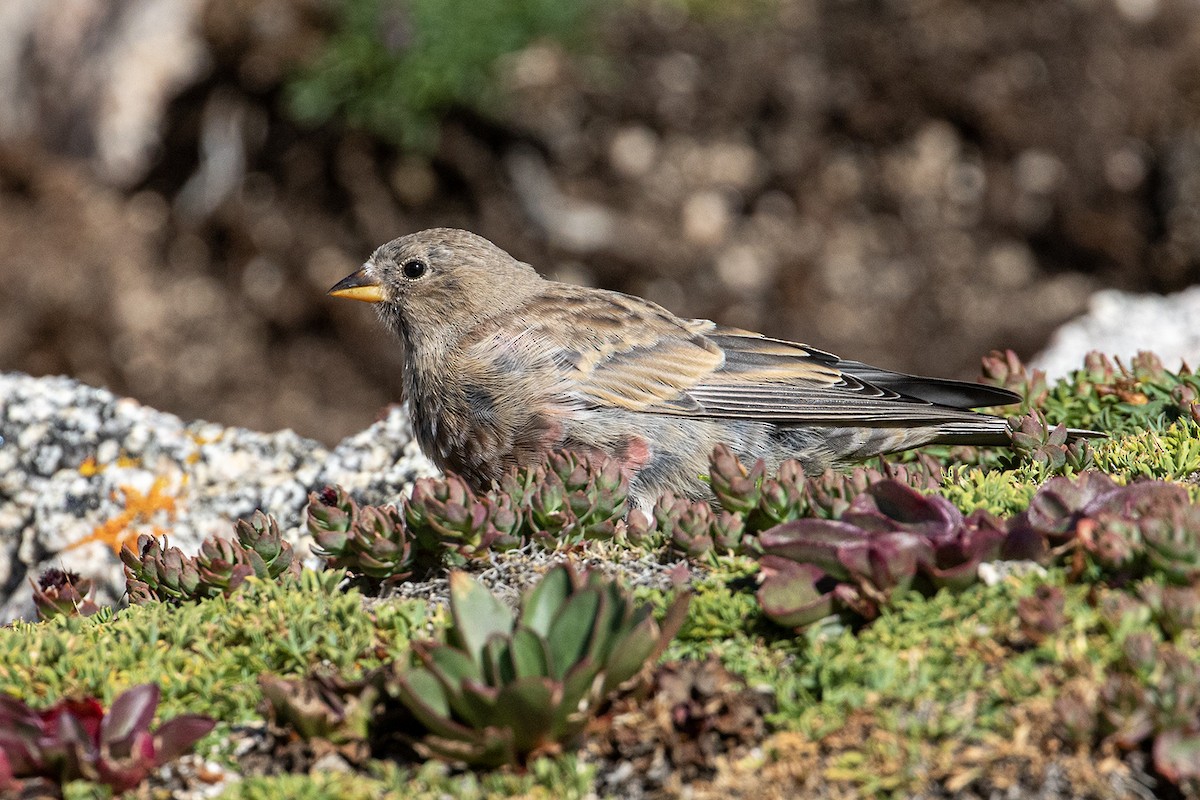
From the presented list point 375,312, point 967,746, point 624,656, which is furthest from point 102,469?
point 967,746

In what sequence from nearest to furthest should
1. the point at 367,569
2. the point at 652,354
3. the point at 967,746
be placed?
the point at 967,746 → the point at 367,569 → the point at 652,354

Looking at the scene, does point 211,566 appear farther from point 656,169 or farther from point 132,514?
point 656,169

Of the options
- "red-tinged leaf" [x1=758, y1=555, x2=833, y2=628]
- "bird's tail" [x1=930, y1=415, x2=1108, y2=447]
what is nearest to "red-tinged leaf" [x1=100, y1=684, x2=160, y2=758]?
"red-tinged leaf" [x1=758, y1=555, x2=833, y2=628]

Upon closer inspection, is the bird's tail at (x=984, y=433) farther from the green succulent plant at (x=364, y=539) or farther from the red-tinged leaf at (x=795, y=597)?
the green succulent plant at (x=364, y=539)

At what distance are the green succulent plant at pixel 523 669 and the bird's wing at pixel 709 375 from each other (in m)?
2.45

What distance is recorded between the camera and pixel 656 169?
33.8 ft

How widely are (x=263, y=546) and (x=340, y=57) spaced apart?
7077 millimetres

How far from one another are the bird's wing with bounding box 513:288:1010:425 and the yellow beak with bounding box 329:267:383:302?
87 cm

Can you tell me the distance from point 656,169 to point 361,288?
181 inches

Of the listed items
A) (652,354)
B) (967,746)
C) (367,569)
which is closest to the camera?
(967,746)

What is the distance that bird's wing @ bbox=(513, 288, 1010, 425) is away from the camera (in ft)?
17.4

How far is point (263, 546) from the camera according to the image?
386 cm

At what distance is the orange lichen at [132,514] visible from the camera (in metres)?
5.66

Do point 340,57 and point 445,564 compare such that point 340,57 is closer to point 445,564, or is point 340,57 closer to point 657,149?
point 657,149
